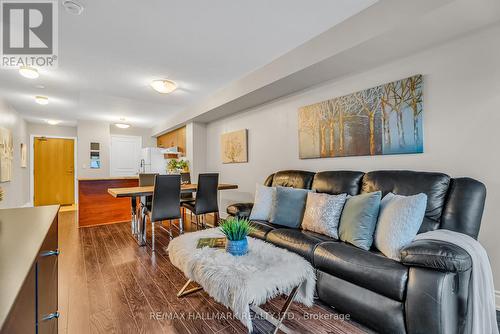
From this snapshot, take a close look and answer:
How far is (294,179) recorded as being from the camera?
3133mm

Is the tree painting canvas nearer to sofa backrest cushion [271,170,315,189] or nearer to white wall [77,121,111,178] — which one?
sofa backrest cushion [271,170,315,189]

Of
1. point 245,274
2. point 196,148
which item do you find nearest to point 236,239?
point 245,274

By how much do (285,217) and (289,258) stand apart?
3.19ft

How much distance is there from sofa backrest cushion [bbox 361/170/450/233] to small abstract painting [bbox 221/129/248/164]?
2.52 m

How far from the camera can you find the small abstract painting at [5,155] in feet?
14.4

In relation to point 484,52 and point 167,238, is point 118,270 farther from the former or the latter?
point 484,52

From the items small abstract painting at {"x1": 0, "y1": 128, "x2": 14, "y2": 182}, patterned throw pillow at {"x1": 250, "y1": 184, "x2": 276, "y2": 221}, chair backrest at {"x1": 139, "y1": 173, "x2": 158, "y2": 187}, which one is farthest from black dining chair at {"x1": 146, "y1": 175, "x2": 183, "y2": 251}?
small abstract painting at {"x1": 0, "y1": 128, "x2": 14, "y2": 182}

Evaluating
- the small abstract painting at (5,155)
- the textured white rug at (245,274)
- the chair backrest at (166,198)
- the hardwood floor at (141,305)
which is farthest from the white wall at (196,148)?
the textured white rug at (245,274)

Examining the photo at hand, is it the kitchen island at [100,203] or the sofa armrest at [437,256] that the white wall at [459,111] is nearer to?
the sofa armrest at [437,256]

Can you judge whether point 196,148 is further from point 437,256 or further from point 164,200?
point 437,256

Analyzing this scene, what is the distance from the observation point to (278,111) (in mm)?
3801

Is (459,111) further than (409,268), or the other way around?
(459,111)

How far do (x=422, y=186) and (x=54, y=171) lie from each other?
917 centimetres

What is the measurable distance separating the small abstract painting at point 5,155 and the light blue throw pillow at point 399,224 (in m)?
5.99
